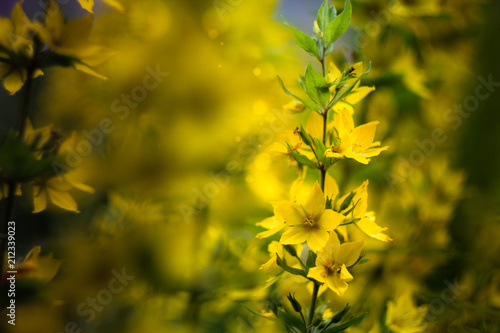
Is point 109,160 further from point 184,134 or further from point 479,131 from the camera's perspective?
point 479,131

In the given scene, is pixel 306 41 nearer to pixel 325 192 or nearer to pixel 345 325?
pixel 325 192

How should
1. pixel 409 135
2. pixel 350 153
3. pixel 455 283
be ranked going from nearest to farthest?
pixel 350 153
pixel 455 283
pixel 409 135

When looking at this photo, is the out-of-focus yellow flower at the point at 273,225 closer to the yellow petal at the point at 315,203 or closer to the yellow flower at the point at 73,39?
the yellow petal at the point at 315,203

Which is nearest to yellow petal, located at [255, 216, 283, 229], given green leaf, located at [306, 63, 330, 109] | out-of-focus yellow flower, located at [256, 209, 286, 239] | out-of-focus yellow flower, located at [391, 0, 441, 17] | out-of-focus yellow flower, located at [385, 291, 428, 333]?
out-of-focus yellow flower, located at [256, 209, 286, 239]

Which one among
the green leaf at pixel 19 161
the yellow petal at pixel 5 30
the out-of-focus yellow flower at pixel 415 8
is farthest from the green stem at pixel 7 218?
the out-of-focus yellow flower at pixel 415 8

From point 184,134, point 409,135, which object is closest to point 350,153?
point 184,134

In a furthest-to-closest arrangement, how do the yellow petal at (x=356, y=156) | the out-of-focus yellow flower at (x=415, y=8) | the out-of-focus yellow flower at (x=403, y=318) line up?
the out-of-focus yellow flower at (x=415, y=8) < the out-of-focus yellow flower at (x=403, y=318) < the yellow petal at (x=356, y=156)

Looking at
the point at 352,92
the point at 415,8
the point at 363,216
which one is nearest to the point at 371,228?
the point at 363,216
